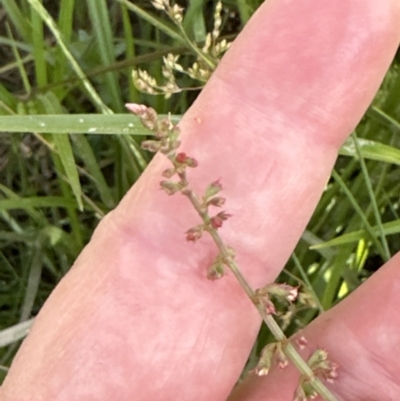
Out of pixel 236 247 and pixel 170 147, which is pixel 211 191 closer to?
pixel 170 147

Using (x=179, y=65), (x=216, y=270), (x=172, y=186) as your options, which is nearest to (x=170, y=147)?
(x=172, y=186)

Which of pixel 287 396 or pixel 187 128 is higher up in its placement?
pixel 187 128

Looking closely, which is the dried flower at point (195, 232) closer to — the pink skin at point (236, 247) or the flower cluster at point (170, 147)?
the flower cluster at point (170, 147)

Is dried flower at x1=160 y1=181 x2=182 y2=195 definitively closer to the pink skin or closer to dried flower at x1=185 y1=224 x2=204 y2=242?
dried flower at x1=185 y1=224 x2=204 y2=242

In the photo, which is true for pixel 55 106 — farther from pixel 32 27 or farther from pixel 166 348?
pixel 166 348

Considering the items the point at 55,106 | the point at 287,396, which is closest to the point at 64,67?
the point at 55,106

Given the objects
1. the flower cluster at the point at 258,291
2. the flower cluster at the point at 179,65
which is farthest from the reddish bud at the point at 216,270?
the flower cluster at the point at 179,65

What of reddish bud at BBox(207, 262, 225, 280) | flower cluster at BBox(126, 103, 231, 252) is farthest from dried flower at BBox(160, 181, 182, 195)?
reddish bud at BBox(207, 262, 225, 280)

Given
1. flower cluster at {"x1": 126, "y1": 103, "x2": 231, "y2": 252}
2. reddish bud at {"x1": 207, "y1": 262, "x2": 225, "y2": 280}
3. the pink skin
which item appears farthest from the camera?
the pink skin
